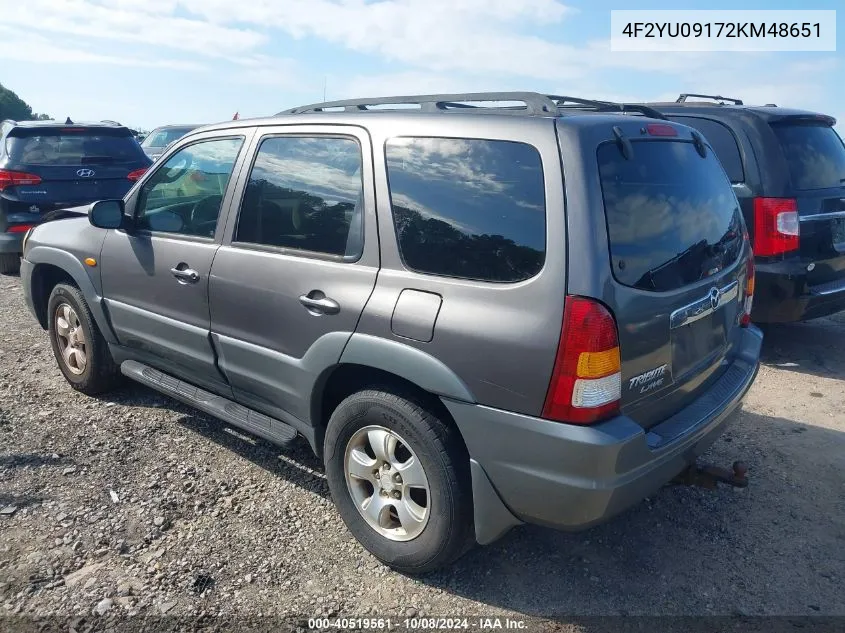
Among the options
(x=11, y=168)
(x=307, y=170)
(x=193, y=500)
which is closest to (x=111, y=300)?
(x=193, y=500)

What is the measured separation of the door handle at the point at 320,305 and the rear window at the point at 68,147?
6288mm

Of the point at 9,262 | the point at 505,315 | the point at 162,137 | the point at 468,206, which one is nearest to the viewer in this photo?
the point at 505,315

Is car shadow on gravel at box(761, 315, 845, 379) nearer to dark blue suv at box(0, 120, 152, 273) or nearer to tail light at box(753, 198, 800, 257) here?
tail light at box(753, 198, 800, 257)

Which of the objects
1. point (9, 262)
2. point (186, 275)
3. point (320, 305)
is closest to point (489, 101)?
point (320, 305)

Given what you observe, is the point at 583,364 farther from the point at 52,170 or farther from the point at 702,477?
the point at 52,170

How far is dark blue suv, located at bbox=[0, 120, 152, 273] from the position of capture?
7.66 meters

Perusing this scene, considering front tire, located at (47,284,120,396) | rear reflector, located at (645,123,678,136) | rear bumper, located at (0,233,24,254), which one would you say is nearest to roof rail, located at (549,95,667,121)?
rear reflector, located at (645,123,678,136)

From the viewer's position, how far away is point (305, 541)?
10.3ft

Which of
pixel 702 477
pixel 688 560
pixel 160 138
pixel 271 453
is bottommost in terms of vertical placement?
pixel 688 560

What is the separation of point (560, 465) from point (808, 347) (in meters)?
4.55

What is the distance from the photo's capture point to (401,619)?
2.68 meters

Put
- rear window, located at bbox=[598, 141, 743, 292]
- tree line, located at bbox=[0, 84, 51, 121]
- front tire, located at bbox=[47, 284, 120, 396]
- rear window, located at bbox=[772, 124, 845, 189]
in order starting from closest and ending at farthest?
rear window, located at bbox=[598, 141, 743, 292] → front tire, located at bbox=[47, 284, 120, 396] → rear window, located at bbox=[772, 124, 845, 189] → tree line, located at bbox=[0, 84, 51, 121]

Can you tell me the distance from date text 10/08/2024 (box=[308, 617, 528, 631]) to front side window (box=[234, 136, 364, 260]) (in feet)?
4.73

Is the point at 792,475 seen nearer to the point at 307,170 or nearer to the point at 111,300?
the point at 307,170
